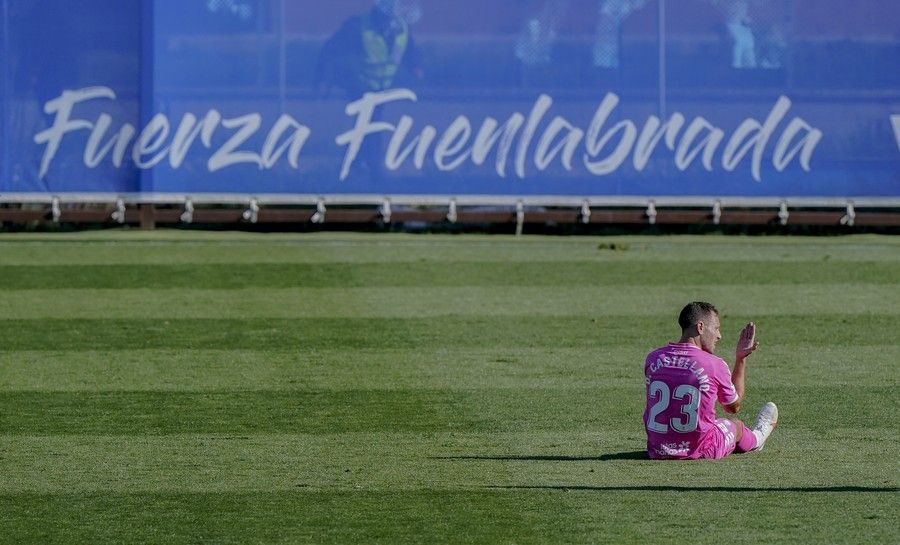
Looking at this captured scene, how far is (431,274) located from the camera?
17516mm

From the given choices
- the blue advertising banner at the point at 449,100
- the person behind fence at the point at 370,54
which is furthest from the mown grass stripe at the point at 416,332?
the person behind fence at the point at 370,54

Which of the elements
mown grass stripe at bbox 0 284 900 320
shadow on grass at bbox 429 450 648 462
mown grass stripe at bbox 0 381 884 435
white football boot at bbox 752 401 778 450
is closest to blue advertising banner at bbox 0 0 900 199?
mown grass stripe at bbox 0 284 900 320

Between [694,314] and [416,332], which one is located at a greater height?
[694,314]

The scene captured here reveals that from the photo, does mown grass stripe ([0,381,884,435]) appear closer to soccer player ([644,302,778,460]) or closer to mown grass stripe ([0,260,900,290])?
soccer player ([644,302,778,460])

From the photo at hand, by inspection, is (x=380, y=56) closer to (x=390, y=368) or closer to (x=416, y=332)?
(x=416, y=332)

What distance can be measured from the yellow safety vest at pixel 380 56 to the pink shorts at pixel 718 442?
1405 cm

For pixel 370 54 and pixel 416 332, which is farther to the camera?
pixel 370 54

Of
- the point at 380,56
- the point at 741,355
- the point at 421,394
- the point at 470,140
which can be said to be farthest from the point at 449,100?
the point at 741,355

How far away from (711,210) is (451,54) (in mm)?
4027

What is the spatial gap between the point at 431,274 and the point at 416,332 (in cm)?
381

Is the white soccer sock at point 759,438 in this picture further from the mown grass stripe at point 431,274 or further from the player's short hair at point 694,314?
the mown grass stripe at point 431,274

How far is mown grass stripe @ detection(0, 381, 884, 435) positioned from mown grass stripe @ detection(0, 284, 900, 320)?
12.4ft

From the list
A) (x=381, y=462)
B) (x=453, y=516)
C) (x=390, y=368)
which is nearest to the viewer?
(x=453, y=516)

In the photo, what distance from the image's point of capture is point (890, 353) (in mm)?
12602
